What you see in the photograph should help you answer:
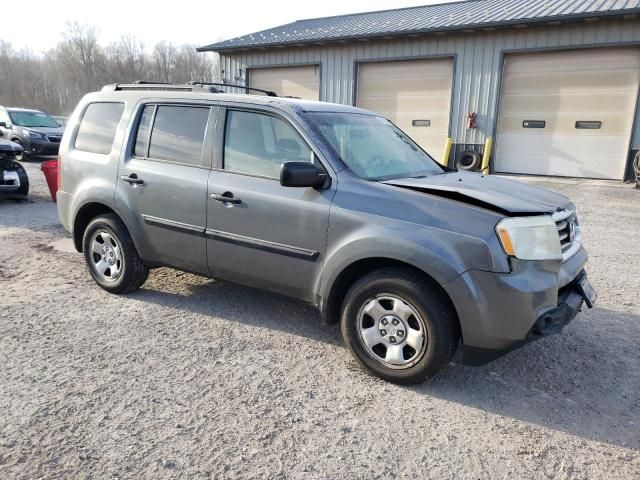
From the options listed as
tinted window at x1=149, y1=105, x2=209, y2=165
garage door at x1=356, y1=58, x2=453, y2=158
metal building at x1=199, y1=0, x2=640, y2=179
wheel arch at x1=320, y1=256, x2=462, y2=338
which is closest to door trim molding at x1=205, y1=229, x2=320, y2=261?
wheel arch at x1=320, y1=256, x2=462, y2=338

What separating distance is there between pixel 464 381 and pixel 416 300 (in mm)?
747

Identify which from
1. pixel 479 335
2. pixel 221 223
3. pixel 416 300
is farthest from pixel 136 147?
pixel 479 335

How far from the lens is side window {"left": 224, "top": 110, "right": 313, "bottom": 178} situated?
3645 millimetres

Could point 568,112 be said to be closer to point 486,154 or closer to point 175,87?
point 486,154

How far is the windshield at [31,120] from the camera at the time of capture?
16719 mm

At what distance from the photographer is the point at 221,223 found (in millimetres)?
3877

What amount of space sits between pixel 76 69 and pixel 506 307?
7014 centimetres

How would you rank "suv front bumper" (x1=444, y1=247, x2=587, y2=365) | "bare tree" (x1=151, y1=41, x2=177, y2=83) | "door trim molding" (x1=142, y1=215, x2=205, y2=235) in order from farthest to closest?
"bare tree" (x1=151, y1=41, x2=177, y2=83)
"door trim molding" (x1=142, y1=215, x2=205, y2=235)
"suv front bumper" (x1=444, y1=247, x2=587, y2=365)

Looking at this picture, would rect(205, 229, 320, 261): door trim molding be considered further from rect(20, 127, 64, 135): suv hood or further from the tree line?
the tree line

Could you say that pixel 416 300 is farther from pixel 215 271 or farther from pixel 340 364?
pixel 215 271

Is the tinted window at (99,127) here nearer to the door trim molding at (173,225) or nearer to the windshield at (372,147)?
the door trim molding at (173,225)

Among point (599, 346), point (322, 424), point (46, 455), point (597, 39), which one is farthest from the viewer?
point (597, 39)

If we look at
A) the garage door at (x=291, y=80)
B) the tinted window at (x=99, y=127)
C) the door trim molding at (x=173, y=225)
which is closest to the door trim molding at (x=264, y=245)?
the door trim molding at (x=173, y=225)

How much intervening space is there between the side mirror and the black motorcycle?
7.74 m
